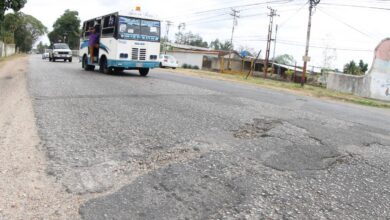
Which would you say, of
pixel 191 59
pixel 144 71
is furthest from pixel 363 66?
pixel 144 71

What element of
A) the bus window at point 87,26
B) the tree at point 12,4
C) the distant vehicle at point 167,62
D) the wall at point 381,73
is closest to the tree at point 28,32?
the distant vehicle at point 167,62

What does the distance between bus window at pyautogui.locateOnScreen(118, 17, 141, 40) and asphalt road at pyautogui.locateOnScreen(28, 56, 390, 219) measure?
9.11m

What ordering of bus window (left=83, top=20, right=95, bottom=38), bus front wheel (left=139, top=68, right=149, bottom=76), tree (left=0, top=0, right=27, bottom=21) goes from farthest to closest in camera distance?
bus window (left=83, top=20, right=95, bottom=38), bus front wheel (left=139, top=68, right=149, bottom=76), tree (left=0, top=0, right=27, bottom=21)

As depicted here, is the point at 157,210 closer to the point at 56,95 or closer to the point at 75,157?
the point at 75,157

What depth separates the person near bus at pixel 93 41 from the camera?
19703mm

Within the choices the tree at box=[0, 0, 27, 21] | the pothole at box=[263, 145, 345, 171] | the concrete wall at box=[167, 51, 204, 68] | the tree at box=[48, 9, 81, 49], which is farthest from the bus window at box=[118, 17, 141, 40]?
the tree at box=[48, 9, 81, 49]

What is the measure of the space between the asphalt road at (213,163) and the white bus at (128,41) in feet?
29.7

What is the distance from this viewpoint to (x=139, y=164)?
4953mm

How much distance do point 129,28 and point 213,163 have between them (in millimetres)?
13598

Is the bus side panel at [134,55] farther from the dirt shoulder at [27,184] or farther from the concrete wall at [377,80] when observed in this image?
the concrete wall at [377,80]

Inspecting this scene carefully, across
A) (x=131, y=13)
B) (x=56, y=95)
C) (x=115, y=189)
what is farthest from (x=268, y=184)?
(x=131, y=13)

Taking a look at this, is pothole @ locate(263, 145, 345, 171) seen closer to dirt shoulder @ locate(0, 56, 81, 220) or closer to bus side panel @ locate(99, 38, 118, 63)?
dirt shoulder @ locate(0, 56, 81, 220)

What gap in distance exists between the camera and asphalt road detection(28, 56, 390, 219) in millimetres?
3822

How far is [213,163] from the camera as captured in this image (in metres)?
4.98
